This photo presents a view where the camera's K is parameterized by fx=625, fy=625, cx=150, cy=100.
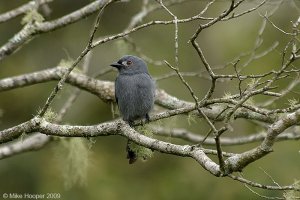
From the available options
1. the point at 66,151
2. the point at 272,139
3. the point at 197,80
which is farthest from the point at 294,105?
the point at 197,80

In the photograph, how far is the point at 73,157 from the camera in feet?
20.7

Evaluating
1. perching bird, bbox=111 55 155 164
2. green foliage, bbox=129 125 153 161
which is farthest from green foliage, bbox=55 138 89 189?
green foliage, bbox=129 125 153 161

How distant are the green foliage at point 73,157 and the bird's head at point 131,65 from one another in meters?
0.88

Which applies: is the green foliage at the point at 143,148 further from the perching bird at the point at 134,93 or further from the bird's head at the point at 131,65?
the bird's head at the point at 131,65

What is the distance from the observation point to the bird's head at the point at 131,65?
590 cm

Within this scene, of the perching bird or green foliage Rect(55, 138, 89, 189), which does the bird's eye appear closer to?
the perching bird

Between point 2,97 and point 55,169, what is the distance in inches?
61.7

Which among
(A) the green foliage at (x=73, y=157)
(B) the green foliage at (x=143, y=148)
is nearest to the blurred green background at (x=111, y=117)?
(A) the green foliage at (x=73, y=157)

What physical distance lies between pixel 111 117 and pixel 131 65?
13.8ft

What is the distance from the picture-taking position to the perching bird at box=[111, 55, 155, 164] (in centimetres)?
553

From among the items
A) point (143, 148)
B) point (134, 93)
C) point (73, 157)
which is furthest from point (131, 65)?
point (143, 148)

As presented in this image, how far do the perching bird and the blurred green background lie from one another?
314 cm

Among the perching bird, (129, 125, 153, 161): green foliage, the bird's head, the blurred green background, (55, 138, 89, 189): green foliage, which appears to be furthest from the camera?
the blurred green background

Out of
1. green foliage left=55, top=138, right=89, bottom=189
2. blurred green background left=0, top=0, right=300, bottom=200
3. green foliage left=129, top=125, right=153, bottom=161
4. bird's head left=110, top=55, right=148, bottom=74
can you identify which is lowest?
green foliage left=129, top=125, right=153, bottom=161
